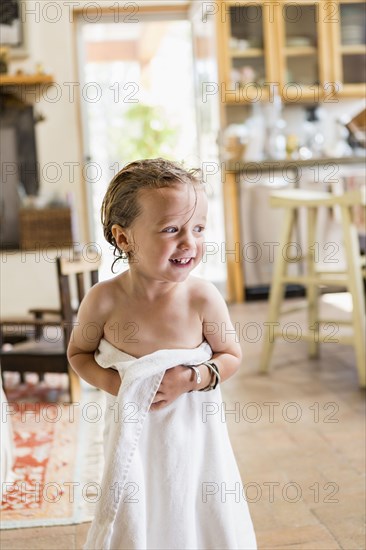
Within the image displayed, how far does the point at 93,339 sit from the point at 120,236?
0.60 ft

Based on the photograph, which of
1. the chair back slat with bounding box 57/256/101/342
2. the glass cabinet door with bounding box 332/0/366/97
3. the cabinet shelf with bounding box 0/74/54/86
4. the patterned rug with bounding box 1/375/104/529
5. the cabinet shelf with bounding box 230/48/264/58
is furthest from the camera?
the glass cabinet door with bounding box 332/0/366/97

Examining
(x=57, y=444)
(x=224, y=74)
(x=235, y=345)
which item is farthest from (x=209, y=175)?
(x=235, y=345)

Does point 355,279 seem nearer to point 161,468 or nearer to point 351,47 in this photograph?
point 161,468

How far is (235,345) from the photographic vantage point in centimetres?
138

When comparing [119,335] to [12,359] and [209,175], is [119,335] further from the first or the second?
A: [209,175]

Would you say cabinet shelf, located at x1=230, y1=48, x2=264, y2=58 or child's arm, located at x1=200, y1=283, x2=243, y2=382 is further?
cabinet shelf, located at x1=230, y1=48, x2=264, y2=58

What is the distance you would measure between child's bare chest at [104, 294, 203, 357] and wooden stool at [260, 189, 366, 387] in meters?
2.10

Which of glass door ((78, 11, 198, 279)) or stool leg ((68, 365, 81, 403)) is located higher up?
glass door ((78, 11, 198, 279))

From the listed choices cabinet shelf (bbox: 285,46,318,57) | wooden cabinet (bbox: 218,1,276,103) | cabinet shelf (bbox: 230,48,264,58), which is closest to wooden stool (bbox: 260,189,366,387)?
Result: wooden cabinet (bbox: 218,1,276,103)

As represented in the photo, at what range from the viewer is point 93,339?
4.43 ft

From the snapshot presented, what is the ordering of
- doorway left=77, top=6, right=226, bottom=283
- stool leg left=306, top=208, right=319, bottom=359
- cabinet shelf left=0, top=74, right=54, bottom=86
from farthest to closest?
1. doorway left=77, top=6, right=226, bottom=283
2. cabinet shelf left=0, top=74, right=54, bottom=86
3. stool leg left=306, top=208, right=319, bottom=359

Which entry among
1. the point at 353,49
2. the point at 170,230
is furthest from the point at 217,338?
the point at 353,49

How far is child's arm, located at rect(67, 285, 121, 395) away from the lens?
1.32 m

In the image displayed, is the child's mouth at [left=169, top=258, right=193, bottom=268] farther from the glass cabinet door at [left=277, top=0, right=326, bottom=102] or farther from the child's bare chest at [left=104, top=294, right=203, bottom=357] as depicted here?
the glass cabinet door at [left=277, top=0, right=326, bottom=102]
